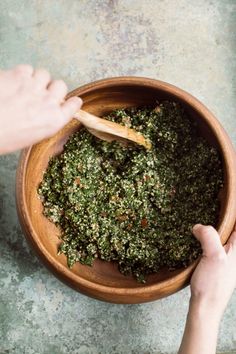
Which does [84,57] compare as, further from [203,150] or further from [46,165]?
[203,150]

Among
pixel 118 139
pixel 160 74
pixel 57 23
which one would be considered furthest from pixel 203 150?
pixel 57 23

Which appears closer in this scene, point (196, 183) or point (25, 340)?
point (196, 183)

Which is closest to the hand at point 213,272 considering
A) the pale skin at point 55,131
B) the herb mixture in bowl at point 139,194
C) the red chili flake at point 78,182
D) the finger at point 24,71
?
the pale skin at point 55,131

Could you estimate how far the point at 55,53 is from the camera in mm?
2139

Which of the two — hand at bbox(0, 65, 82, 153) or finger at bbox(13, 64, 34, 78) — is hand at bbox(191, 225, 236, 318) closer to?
hand at bbox(0, 65, 82, 153)

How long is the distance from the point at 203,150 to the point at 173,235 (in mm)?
260

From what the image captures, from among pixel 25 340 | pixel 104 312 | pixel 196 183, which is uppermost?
pixel 196 183

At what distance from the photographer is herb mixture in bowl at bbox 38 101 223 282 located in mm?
1803

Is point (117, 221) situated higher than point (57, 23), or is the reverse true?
point (57, 23)

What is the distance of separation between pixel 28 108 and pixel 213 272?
0.64 m

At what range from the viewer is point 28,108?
1.47 m

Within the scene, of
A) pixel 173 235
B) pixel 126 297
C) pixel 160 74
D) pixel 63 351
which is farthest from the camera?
pixel 160 74

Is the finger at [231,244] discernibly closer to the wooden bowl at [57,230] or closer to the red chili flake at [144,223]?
the wooden bowl at [57,230]

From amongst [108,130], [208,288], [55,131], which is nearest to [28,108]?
[55,131]
